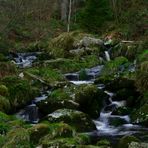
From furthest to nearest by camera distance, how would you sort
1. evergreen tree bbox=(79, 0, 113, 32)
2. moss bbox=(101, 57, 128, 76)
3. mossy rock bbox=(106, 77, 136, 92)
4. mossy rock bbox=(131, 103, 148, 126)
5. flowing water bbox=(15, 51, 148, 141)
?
evergreen tree bbox=(79, 0, 113, 32) < moss bbox=(101, 57, 128, 76) < mossy rock bbox=(106, 77, 136, 92) < mossy rock bbox=(131, 103, 148, 126) < flowing water bbox=(15, 51, 148, 141)

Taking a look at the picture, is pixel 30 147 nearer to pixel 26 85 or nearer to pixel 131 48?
pixel 26 85

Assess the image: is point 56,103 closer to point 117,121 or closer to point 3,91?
point 3,91

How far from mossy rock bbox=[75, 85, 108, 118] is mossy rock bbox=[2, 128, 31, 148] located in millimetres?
4326

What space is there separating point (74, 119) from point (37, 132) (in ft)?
6.65

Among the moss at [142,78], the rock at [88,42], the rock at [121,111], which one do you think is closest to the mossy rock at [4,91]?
the rock at [121,111]

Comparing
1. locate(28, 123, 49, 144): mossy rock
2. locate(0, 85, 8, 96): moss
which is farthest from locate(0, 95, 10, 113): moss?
locate(28, 123, 49, 144): mossy rock

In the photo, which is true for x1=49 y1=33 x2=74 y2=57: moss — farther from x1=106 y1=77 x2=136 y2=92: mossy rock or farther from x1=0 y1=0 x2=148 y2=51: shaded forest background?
x1=106 y1=77 x2=136 y2=92: mossy rock

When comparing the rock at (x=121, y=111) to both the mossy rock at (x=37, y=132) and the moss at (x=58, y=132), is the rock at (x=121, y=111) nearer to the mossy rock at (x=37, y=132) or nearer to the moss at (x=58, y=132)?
the moss at (x=58, y=132)

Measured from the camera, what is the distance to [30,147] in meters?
10.8

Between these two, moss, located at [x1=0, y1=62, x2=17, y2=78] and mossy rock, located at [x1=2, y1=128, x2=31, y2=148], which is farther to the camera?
moss, located at [x1=0, y1=62, x2=17, y2=78]

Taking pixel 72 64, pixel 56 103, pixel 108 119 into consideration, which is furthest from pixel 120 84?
pixel 72 64

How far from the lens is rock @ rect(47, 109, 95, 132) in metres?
13.3

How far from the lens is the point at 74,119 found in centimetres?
1342

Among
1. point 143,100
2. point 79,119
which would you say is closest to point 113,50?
point 143,100
